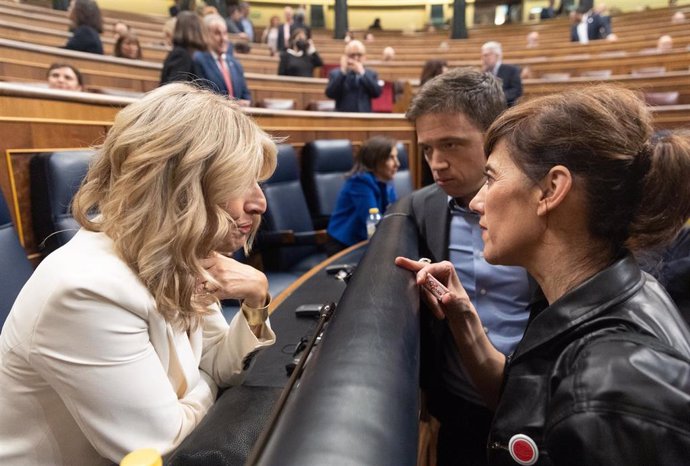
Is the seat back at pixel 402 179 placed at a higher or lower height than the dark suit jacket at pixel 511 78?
lower

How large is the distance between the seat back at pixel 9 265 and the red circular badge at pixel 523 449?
2.64 feet

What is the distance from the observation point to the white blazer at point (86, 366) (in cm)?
45

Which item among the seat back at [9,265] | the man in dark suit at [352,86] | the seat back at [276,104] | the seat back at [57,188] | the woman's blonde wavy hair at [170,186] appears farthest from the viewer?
the seat back at [276,104]

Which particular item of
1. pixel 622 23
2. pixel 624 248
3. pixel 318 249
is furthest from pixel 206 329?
pixel 622 23

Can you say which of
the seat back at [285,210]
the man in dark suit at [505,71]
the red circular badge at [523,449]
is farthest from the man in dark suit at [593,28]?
the red circular badge at [523,449]

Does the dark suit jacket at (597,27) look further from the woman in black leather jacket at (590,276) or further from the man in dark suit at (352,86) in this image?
the woman in black leather jacket at (590,276)

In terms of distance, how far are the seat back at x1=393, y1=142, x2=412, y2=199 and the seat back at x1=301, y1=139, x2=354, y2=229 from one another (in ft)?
0.85

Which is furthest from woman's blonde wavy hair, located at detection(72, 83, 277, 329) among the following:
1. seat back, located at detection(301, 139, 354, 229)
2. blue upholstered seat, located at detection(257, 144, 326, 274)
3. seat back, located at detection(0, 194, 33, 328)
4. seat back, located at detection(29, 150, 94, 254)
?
seat back, located at detection(301, 139, 354, 229)

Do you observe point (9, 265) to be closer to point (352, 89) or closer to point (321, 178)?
point (321, 178)

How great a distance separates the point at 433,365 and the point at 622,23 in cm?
688

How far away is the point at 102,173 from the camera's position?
55 centimetres

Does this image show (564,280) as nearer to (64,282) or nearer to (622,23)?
(64,282)

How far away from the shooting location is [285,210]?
1795 millimetres

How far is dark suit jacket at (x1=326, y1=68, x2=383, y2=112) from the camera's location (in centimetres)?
261
